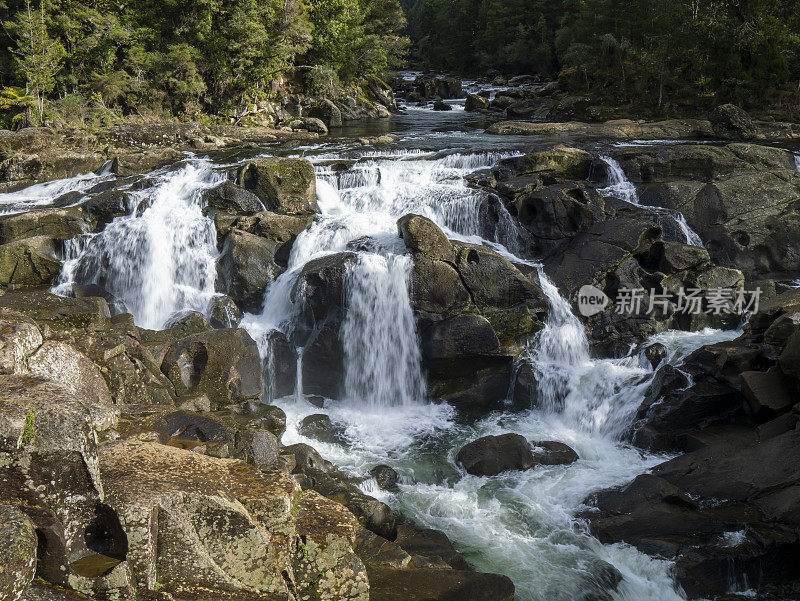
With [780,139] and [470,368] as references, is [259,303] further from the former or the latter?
[780,139]

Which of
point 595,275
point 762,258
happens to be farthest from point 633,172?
point 595,275

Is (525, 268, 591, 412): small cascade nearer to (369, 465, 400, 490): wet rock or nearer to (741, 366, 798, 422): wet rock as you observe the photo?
(741, 366, 798, 422): wet rock

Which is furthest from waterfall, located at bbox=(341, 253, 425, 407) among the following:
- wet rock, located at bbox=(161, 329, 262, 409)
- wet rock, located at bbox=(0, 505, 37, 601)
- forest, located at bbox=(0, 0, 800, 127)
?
forest, located at bbox=(0, 0, 800, 127)

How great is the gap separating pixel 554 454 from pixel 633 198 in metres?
9.05

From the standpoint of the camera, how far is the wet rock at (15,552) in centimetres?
345

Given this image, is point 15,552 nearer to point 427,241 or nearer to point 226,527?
point 226,527

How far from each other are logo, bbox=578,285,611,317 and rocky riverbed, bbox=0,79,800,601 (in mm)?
123

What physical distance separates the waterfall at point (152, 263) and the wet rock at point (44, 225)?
620 mm

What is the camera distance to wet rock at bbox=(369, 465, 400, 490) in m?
9.12

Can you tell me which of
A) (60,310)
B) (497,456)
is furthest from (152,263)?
(497,456)

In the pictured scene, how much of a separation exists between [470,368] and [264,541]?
25.2 ft

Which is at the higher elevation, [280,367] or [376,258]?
[376,258]

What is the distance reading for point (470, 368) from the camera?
1190 centimetres

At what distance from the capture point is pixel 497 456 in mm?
9500
